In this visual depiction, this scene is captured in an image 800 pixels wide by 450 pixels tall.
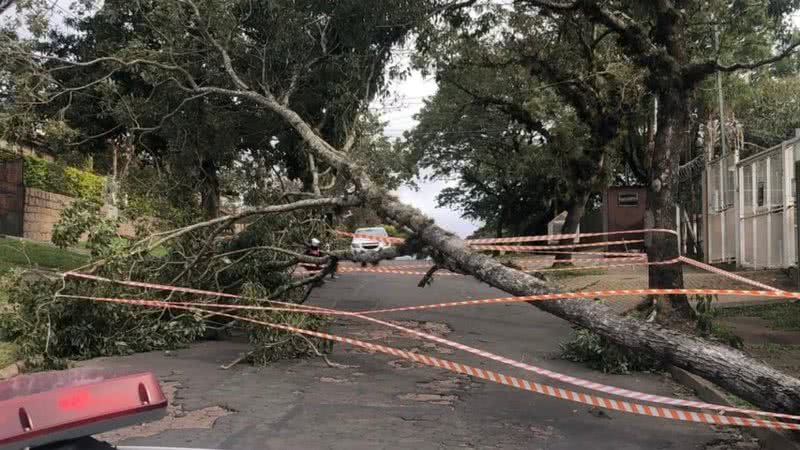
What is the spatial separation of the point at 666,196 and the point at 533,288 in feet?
13.6

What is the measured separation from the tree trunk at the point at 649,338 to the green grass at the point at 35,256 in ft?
31.5

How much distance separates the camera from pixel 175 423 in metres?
5.89

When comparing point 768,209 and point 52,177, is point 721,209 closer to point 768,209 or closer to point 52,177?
point 768,209

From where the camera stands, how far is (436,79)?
1905 cm

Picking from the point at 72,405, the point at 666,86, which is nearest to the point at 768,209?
the point at 666,86

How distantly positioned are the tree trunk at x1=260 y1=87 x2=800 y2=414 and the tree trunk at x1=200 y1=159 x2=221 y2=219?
5.74 meters

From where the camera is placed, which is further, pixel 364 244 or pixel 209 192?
pixel 364 244

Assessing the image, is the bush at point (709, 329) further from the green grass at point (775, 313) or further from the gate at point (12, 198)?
the gate at point (12, 198)

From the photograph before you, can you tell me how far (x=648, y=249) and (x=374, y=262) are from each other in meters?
3.71

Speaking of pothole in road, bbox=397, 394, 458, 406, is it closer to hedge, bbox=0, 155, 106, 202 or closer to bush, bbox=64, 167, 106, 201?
hedge, bbox=0, 155, 106, 202

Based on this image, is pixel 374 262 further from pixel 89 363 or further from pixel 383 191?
pixel 89 363

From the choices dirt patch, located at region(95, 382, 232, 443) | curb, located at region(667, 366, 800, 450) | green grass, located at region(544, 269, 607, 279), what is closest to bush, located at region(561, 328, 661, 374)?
curb, located at region(667, 366, 800, 450)

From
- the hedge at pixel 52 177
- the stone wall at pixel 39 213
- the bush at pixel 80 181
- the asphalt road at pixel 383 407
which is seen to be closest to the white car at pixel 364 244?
the asphalt road at pixel 383 407

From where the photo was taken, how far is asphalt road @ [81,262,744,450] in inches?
215
